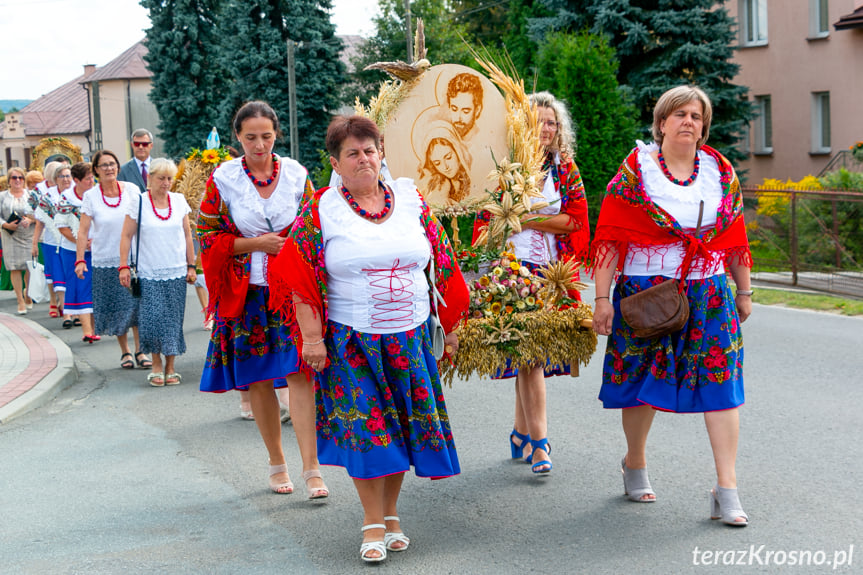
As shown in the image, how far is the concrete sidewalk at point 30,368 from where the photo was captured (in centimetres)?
800

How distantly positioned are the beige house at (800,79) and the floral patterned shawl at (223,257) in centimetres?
2045

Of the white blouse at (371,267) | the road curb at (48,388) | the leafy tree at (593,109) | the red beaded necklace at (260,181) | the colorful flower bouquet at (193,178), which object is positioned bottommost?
the road curb at (48,388)

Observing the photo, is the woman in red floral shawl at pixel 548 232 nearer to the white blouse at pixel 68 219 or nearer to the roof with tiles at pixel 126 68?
the white blouse at pixel 68 219

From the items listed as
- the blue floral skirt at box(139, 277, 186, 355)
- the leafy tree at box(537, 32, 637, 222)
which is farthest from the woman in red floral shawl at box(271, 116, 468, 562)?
the leafy tree at box(537, 32, 637, 222)

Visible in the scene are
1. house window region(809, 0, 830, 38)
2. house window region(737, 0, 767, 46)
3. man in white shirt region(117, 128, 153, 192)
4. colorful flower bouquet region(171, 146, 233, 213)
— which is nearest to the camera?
colorful flower bouquet region(171, 146, 233, 213)

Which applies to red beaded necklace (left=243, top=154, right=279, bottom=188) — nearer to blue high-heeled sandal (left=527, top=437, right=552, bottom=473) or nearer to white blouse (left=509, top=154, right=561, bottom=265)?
white blouse (left=509, top=154, right=561, bottom=265)

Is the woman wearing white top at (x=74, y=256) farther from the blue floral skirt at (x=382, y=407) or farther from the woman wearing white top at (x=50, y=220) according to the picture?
the blue floral skirt at (x=382, y=407)

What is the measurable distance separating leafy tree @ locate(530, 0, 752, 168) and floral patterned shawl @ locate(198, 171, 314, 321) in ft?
57.4

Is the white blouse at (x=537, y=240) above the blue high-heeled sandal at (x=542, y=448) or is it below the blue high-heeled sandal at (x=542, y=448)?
above

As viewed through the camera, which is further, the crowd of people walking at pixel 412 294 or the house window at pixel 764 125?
the house window at pixel 764 125

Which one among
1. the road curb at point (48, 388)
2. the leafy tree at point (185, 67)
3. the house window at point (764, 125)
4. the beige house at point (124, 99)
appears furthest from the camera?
the beige house at point (124, 99)

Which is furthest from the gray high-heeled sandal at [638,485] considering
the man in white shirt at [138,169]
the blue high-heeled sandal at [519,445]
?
the man in white shirt at [138,169]

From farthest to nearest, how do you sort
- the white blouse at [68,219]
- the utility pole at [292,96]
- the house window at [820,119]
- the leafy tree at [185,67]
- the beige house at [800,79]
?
1. the leafy tree at [185,67]
2. the utility pole at [292,96]
3. the house window at [820,119]
4. the beige house at [800,79]
5. the white blouse at [68,219]

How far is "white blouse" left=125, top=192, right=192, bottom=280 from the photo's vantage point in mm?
8883
